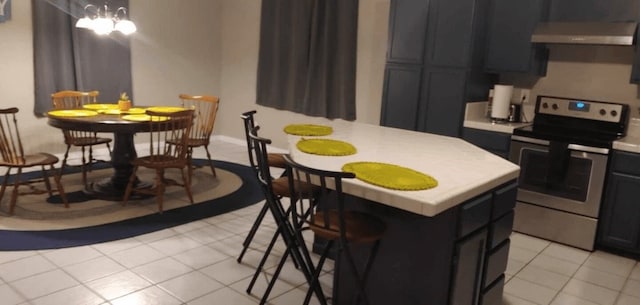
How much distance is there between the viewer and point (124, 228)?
12.0ft

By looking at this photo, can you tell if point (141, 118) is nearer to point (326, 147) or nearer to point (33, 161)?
point (33, 161)

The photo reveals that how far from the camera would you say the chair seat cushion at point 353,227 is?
2.09 meters

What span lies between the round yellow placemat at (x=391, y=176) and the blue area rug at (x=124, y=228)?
2.10m

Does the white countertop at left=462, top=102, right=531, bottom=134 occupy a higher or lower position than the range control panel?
lower

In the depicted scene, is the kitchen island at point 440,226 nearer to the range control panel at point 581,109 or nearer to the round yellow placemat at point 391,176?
the round yellow placemat at point 391,176

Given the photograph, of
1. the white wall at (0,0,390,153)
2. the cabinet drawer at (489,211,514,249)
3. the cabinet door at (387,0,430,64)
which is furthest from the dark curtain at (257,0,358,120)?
the cabinet drawer at (489,211,514,249)

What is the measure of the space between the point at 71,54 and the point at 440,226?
4864 mm

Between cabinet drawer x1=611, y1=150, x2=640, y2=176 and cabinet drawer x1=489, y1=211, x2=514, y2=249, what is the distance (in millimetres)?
1551

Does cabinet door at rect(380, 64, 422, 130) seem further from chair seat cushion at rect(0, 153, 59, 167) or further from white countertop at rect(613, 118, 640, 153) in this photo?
chair seat cushion at rect(0, 153, 59, 167)

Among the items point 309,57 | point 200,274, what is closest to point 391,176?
point 200,274

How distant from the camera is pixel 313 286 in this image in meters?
2.30

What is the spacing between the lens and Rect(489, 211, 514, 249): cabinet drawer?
2.39 meters

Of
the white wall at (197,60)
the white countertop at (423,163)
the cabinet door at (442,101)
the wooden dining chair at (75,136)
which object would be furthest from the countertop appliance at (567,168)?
the wooden dining chair at (75,136)

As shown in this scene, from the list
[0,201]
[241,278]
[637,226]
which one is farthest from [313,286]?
[0,201]
